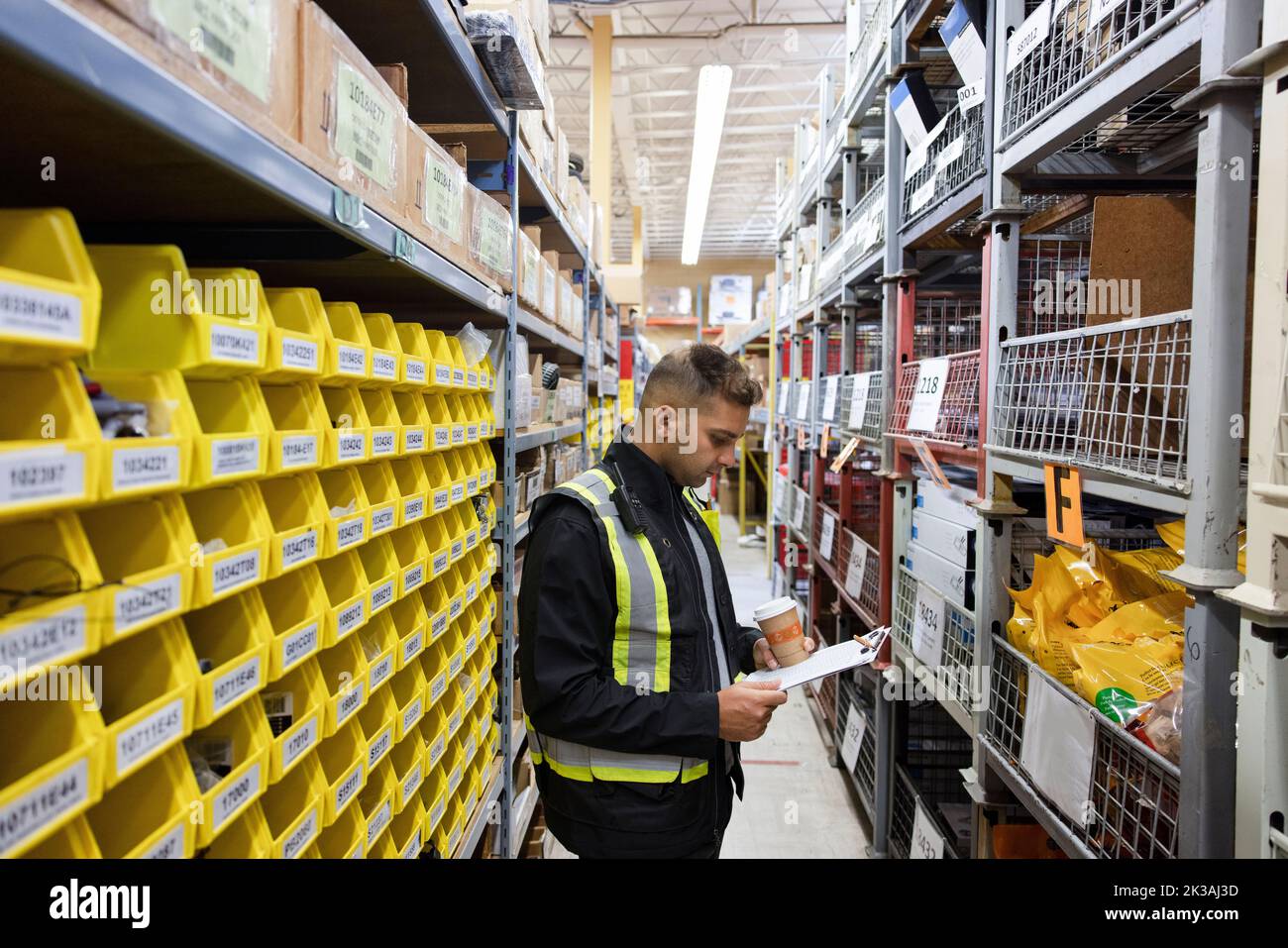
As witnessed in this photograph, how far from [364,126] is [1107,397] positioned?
5.24 ft

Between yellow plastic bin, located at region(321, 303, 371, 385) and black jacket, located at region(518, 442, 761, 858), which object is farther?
black jacket, located at region(518, 442, 761, 858)

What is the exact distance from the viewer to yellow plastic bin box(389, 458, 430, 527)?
4.98 ft

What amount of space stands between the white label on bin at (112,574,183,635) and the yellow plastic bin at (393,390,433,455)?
27.4 inches

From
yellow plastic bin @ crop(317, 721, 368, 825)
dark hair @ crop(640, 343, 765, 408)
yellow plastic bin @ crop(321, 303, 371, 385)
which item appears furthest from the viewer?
dark hair @ crop(640, 343, 765, 408)

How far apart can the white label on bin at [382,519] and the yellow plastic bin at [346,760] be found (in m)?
0.34

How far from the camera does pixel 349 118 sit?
1.18 m

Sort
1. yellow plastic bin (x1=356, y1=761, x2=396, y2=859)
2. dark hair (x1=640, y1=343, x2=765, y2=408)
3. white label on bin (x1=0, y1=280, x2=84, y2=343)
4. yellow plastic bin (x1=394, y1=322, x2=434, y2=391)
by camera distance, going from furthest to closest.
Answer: dark hair (x1=640, y1=343, x2=765, y2=408) → yellow plastic bin (x1=394, y1=322, x2=434, y2=391) → yellow plastic bin (x1=356, y1=761, x2=396, y2=859) → white label on bin (x1=0, y1=280, x2=84, y2=343)

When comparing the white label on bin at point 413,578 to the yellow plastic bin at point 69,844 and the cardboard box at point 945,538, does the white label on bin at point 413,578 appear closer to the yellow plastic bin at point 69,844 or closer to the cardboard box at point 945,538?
the yellow plastic bin at point 69,844

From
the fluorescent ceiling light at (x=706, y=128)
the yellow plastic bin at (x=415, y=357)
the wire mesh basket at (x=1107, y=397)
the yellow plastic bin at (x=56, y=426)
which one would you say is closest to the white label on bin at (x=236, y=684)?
the yellow plastic bin at (x=56, y=426)

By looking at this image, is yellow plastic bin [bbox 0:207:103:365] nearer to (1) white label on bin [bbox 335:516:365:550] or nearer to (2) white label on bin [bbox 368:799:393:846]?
(1) white label on bin [bbox 335:516:365:550]

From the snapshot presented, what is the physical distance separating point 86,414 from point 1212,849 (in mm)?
1717

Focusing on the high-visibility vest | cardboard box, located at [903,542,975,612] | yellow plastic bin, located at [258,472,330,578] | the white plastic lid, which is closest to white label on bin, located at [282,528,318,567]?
yellow plastic bin, located at [258,472,330,578]

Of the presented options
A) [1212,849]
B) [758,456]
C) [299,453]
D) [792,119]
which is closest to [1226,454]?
[1212,849]

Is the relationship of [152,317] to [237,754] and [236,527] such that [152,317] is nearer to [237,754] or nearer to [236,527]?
[236,527]
